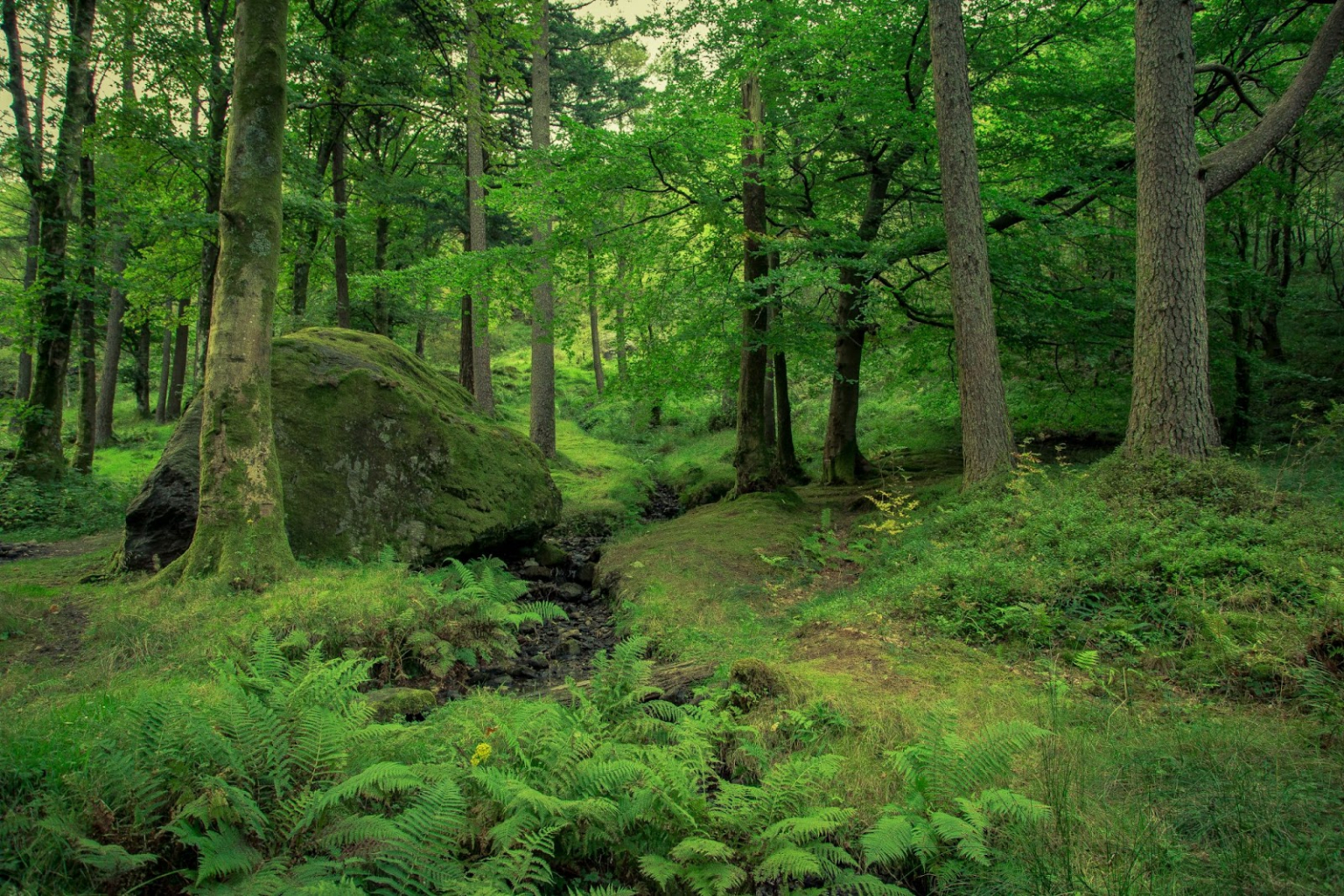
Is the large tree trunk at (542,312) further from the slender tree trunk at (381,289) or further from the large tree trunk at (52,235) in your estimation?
the large tree trunk at (52,235)

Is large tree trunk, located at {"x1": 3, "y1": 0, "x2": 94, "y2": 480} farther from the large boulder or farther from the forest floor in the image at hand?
the large boulder

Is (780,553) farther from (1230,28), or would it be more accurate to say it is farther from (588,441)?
(588,441)

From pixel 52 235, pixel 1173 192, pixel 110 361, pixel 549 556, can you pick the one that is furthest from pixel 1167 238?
pixel 110 361

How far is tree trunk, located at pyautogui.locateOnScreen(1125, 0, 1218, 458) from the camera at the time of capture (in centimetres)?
682

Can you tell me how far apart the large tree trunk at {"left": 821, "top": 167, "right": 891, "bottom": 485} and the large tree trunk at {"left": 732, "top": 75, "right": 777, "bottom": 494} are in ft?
4.93

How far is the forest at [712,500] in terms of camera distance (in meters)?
2.69

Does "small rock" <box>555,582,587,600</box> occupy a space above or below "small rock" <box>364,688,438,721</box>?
below

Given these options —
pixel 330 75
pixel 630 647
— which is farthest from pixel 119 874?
pixel 330 75

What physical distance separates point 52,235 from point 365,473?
941cm

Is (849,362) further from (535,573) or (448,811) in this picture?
(448,811)

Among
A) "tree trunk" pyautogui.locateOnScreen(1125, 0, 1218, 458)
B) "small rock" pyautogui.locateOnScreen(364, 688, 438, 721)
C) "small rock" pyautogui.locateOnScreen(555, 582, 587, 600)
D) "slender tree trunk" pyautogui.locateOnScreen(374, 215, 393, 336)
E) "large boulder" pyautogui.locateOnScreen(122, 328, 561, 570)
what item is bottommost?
"small rock" pyautogui.locateOnScreen(555, 582, 587, 600)

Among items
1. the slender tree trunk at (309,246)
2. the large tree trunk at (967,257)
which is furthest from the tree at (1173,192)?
the slender tree trunk at (309,246)

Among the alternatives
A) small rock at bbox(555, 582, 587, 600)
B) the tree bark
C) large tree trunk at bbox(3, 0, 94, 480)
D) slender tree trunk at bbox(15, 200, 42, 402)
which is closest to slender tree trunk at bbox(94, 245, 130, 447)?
slender tree trunk at bbox(15, 200, 42, 402)

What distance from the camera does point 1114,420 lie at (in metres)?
13.1
